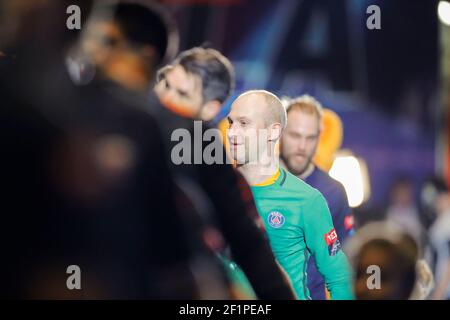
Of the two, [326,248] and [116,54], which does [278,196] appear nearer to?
[326,248]

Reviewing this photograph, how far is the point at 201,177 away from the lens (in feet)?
9.57

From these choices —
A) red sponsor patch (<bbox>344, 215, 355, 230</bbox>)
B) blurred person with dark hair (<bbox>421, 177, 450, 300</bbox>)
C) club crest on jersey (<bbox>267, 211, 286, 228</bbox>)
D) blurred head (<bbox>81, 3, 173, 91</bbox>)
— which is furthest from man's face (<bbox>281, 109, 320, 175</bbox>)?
blurred head (<bbox>81, 3, 173, 91</bbox>)

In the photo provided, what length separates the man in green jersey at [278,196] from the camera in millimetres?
2965

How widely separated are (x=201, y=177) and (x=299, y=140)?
57 cm

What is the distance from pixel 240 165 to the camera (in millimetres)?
2961

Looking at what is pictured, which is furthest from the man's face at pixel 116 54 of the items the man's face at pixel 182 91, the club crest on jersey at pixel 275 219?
the club crest on jersey at pixel 275 219

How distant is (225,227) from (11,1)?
1.50 m

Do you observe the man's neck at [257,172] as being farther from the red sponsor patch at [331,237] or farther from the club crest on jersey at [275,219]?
the red sponsor patch at [331,237]

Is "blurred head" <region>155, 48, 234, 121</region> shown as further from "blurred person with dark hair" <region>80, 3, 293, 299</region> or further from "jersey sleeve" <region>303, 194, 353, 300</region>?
"jersey sleeve" <region>303, 194, 353, 300</region>

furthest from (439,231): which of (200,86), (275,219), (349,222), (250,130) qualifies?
(200,86)

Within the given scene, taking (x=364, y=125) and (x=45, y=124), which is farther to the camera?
(x=364, y=125)

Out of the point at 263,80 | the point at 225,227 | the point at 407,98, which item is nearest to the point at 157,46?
the point at 263,80

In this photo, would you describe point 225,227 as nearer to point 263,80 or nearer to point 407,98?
point 263,80

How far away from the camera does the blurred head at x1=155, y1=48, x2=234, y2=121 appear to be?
9.68 feet
